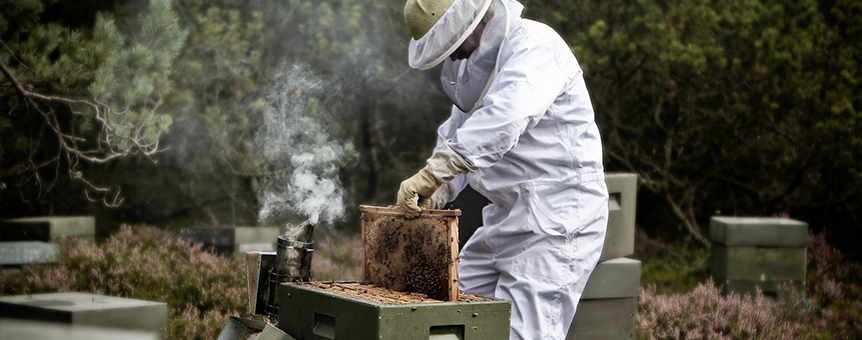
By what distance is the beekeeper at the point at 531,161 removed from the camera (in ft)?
7.62

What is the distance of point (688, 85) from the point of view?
20.3 ft

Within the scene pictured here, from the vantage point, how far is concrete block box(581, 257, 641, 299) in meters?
3.38

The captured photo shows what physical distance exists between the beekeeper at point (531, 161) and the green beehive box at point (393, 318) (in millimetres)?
283

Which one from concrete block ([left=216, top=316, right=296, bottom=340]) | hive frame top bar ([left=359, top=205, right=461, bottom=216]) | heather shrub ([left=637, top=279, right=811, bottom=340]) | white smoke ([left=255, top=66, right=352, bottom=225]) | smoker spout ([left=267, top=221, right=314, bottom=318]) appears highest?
white smoke ([left=255, top=66, right=352, bottom=225])

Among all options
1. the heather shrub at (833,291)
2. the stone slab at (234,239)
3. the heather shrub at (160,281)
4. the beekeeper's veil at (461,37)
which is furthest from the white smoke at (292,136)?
the heather shrub at (833,291)

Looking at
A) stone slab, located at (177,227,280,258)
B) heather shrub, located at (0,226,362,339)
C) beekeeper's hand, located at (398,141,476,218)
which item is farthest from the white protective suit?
stone slab, located at (177,227,280,258)

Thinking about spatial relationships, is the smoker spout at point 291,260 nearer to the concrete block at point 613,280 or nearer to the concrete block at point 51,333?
the concrete block at point 613,280

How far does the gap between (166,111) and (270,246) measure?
186 cm

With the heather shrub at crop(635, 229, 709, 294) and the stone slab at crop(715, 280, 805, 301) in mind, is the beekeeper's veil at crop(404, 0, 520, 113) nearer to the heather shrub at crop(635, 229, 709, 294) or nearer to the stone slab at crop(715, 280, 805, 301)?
the heather shrub at crop(635, 229, 709, 294)

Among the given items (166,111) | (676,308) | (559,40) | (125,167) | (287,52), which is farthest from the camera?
(125,167)

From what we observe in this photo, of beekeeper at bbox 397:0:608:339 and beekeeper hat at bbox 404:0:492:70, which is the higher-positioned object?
beekeeper hat at bbox 404:0:492:70

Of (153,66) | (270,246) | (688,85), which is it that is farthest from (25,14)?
(688,85)

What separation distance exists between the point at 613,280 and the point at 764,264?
1.93 metres

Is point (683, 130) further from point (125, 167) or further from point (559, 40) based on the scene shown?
point (125, 167)
